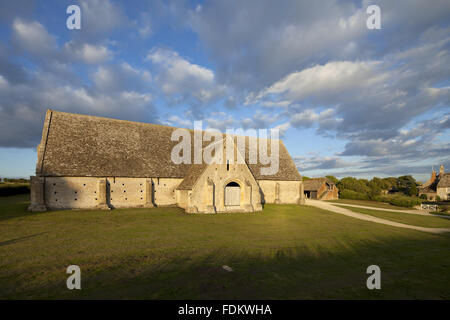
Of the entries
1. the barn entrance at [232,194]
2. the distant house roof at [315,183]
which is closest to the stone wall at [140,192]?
the barn entrance at [232,194]

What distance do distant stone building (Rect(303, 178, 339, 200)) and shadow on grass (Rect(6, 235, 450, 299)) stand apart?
39484mm

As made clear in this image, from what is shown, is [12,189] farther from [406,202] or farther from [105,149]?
[406,202]

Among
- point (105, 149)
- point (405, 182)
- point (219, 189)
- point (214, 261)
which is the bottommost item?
point (214, 261)

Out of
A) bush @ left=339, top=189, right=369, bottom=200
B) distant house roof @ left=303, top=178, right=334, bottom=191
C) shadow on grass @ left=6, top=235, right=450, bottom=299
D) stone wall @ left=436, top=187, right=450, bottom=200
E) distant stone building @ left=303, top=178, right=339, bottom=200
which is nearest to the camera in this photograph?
shadow on grass @ left=6, top=235, right=450, bottom=299

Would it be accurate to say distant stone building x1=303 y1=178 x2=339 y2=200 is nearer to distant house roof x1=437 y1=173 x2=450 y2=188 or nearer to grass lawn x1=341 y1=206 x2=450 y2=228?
grass lawn x1=341 y1=206 x2=450 y2=228

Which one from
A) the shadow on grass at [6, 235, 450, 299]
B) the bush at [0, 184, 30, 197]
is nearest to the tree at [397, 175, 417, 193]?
the shadow on grass at [6, 235, 450, 299]

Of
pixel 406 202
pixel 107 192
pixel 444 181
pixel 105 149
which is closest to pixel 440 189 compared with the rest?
pixel 444 181

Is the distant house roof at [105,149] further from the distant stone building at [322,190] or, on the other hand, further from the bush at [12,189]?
the distant stone building at [322,190]

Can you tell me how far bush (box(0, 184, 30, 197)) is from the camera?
37.5 metres

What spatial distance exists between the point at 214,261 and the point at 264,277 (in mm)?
2427

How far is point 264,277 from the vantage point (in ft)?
25.7

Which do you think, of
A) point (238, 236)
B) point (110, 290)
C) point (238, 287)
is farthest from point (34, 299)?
point (238, 236)
